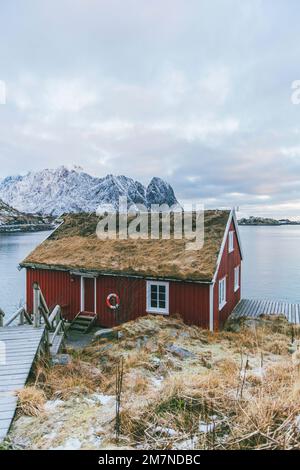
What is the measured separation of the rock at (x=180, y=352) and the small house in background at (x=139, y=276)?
15.2 ft

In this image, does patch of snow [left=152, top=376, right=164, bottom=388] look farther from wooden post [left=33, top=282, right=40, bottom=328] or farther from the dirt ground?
wooden post [left=33, top=282, right=40, bottom=328]

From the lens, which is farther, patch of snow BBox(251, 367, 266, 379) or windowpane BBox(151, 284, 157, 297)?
windowpane BBox(151, 284, 157, 297)

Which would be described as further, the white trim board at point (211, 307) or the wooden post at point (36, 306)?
the white trim board at point (211, 307)

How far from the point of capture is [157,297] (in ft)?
48.1

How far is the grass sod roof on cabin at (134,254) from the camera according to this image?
14.4 metres

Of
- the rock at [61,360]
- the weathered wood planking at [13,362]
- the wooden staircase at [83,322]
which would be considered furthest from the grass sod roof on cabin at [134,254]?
the weathered wood planking at [13,362]

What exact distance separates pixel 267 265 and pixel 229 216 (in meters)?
43.0

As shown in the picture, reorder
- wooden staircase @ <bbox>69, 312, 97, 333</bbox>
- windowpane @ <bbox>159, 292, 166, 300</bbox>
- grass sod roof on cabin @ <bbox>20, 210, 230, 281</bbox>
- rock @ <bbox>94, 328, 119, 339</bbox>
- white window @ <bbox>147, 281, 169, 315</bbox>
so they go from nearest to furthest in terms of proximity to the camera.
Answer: rock @ <bbox>94, 328, 119, 339</bbox>
grass sod roof on cabin @ <bbox>20, 210, 230, 281</bbox>
white window @ <bbox>147, 281, 169, 315</bbox>
windowpane @ <bbox>159, 292, 166, 300</bbox>
wooden staircase @ <bbox>69, 312, 97, 333</bbox>

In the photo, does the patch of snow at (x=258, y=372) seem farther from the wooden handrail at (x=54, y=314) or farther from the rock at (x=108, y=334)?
the wooden handrail at (x=54, y=314)

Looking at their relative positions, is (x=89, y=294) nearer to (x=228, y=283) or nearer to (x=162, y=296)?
(x=162, y=296)

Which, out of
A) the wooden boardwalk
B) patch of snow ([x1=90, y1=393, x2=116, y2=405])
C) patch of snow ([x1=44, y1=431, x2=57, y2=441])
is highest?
patch of snow ([x1=44, y1=431, x2=57, y2=441])

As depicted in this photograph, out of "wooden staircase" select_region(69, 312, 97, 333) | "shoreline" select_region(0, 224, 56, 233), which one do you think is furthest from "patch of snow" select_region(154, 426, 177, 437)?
"shoreline" select_region(0, 224, 56, 233)

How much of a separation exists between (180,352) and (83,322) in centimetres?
759

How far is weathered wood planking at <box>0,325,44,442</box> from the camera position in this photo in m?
5.31
